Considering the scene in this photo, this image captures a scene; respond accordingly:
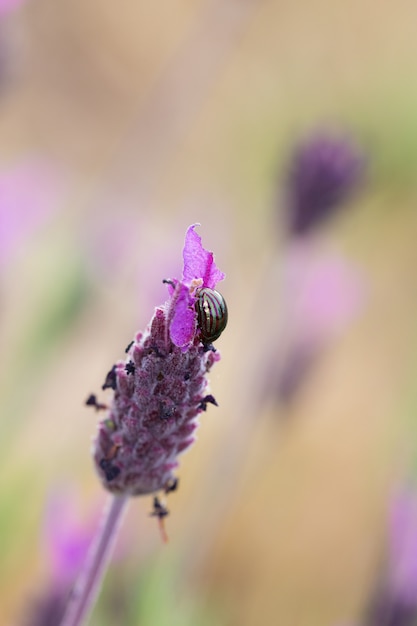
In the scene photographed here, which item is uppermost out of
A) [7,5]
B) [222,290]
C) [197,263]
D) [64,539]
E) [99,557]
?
[222,290]

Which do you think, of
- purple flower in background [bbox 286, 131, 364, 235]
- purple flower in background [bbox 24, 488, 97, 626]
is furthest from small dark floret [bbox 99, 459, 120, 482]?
purple flower in background [bbox 286, 131, 364, 235]

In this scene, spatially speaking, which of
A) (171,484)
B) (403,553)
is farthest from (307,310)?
(171,484)

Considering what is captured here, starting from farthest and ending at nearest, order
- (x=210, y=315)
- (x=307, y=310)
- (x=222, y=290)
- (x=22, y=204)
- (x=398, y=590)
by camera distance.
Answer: (x=222, y=290), (x=307, y=310), (x=22, y=204), (x=398, y=590), (x=210, y=315)

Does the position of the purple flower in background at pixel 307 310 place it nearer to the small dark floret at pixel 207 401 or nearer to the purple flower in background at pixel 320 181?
the purple flower in background at pixel 320 181

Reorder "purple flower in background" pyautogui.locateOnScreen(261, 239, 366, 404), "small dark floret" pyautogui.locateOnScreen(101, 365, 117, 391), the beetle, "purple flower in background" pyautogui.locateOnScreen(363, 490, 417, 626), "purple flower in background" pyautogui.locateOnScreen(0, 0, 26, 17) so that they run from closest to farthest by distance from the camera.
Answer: the beetle, "small dark floret" pyautogui.locateOnScreen(101, 365, 117, 391), "purple flower in background" pyautogui.locateOnScreen(363, 490, 417, 626), "purple flower in background" pyautogui.locateOnScreen(0, 0, 26, 17), "purple flower in background" pyautogui.locateOnScreen(261, 239, 366, 404)

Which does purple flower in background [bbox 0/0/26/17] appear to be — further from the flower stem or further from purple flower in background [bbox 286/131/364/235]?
the flower stem

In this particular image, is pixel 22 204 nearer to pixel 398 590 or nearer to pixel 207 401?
pixel 398 590
